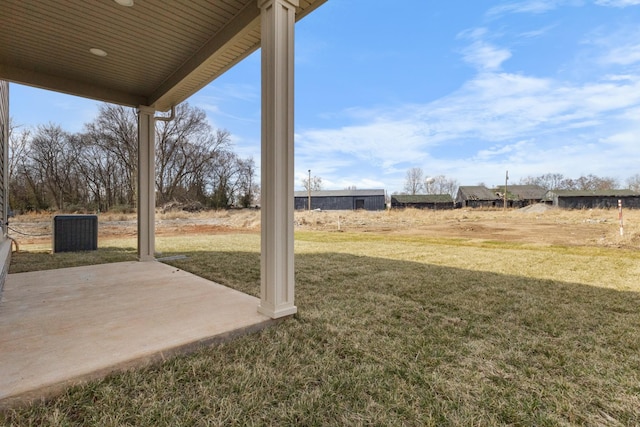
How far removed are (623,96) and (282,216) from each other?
20.7m

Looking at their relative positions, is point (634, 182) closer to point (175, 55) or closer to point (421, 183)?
point (421, 183)

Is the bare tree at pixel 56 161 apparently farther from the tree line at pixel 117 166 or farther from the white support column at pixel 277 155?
the white support column at pixel 277 155

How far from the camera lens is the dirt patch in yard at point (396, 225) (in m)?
9.72

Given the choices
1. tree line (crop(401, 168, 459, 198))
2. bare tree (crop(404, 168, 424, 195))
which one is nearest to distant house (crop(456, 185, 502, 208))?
tree line (crop(401, 168, 459, 198))

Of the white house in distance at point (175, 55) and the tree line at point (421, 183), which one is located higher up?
the tree line at point (421, 183)

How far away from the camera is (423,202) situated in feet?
91.5

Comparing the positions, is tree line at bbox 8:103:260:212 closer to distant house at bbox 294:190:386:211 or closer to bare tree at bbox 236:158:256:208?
bare tree at bbox 236:158:256:208

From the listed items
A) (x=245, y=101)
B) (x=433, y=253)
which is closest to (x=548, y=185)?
(x=245, y=101)

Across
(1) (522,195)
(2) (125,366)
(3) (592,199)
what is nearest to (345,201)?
(1) (522,195)

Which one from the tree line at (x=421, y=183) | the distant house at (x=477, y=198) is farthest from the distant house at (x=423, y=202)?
the tree line at (x=421, y=183)

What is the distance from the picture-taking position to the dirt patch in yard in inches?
383

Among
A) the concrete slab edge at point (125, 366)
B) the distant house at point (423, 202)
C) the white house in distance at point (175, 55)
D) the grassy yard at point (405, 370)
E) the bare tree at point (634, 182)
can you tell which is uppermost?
the bare tree at point (634, 182)

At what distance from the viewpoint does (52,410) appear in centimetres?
122

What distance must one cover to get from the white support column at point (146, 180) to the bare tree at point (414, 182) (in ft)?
113
